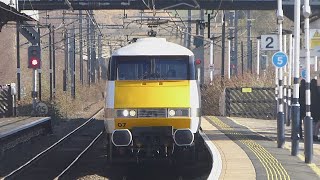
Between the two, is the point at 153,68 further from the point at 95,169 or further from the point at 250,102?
the point at 250,102

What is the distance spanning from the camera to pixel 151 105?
17984 millimetres

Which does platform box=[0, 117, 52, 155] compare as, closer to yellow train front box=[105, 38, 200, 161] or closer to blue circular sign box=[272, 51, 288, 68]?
yellow train front box=[105, 38, 200, 161]

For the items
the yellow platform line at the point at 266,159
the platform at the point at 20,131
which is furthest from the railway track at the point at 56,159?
the yellow platform line at the point at 266,159

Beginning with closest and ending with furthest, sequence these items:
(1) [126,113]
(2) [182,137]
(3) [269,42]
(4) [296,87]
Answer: (2) [182,137] < (1) [126,113] < (4) [296,87] < (3) [269,42]

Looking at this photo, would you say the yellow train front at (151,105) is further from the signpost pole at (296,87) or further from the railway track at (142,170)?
the signpost pole at (296,87)

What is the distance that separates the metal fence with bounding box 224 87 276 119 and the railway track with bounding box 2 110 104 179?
8.46 metres

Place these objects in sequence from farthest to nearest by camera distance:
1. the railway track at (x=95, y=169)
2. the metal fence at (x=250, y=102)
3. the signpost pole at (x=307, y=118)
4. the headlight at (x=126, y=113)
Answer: the metal fence at (x=250, y=102), the railway track at (x=95, y=169), the headlight at (x=126, y=113), the signpost pole at (x=307, y=118)

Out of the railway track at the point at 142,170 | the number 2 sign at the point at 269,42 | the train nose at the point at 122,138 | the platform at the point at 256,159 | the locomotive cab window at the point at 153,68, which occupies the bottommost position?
the railway track at the point at 142,170

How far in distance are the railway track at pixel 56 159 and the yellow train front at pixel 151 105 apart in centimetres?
186

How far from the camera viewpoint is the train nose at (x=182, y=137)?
17797 mm

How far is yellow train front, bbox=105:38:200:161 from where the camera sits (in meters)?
17.9

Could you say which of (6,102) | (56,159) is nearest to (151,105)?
(56,159)

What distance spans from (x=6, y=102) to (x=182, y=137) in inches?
882

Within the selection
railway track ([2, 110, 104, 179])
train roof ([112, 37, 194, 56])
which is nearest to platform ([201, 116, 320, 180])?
train roof ([112, 37, 194, 56])
